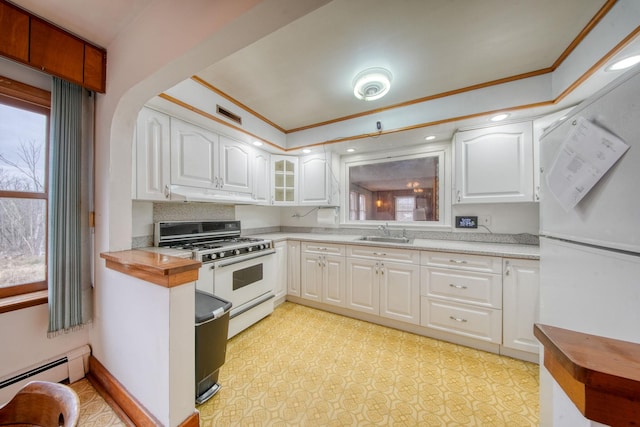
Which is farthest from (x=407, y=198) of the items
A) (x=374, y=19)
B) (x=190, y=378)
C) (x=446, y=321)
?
(x=190, y=378)

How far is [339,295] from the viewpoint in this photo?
8.30 feet

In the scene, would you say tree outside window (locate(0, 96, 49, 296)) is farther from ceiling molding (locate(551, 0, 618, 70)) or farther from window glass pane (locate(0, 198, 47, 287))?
ceiling molding (locate(551, 0, 618, 70))

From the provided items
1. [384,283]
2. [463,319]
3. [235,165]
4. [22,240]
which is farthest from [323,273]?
[22,240]

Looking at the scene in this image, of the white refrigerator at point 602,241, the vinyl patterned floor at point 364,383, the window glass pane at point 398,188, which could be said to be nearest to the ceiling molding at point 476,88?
the window glass pane at point 398,188

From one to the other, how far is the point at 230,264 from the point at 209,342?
0.76 metres

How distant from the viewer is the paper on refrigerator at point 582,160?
0.57 metres

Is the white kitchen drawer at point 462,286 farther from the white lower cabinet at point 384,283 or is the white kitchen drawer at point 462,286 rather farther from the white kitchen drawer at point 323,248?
the white kitchen drawer at point 323,248

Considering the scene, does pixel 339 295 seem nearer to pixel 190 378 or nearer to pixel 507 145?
A: pixel 190 378

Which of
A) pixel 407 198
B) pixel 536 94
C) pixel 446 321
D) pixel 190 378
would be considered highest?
pixel 536 94

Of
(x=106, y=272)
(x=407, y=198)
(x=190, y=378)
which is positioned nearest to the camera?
(x=190, y=378)

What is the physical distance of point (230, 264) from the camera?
2021 mm

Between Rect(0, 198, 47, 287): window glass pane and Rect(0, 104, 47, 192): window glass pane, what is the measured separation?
0.38 feet

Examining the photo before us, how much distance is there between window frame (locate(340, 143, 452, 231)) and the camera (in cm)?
257

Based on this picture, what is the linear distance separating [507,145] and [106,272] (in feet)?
11.2
